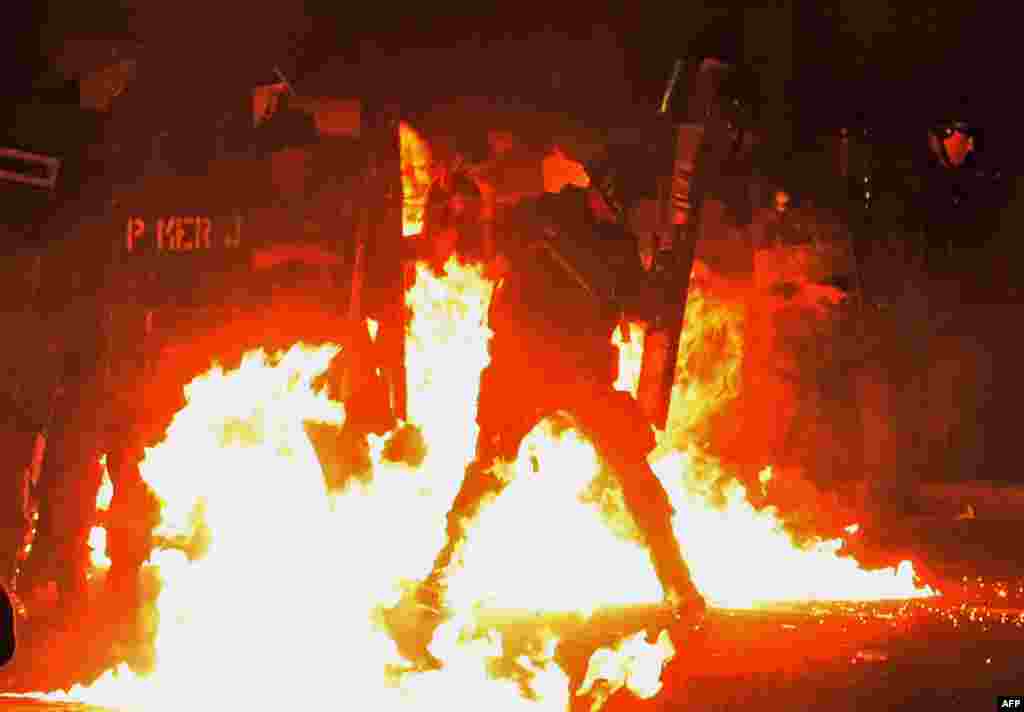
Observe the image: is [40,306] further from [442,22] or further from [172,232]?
[442,22]

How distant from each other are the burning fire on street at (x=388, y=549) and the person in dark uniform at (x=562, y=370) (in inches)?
12.8

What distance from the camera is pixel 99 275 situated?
32.6 feet

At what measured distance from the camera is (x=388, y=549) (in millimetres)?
8156

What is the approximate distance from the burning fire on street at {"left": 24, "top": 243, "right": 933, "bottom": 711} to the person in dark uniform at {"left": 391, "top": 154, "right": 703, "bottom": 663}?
325 mm

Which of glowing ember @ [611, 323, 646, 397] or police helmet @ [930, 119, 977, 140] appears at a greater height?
police helmet @ [930, 119, 977, 140]

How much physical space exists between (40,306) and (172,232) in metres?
1.12

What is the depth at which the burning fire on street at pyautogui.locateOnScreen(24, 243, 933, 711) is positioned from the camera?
7031 mm

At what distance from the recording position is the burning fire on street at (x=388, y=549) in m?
7.03

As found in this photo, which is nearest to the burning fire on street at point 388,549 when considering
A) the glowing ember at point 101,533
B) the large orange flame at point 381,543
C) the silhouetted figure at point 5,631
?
the large orange flame at point 381,543

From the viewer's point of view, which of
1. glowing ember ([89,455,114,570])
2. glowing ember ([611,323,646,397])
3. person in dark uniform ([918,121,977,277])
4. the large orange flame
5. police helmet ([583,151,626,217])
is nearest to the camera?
the large orange flame

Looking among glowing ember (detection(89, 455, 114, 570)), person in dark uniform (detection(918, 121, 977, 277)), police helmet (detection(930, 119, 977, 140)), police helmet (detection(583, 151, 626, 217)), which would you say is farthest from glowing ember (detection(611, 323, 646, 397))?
glowing ember (detection(89, 455, 114, 570))

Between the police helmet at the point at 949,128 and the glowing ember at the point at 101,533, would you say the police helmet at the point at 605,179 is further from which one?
the glowing ember at the point at 101,533

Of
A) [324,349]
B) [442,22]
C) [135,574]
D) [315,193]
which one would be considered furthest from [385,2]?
[135,574]

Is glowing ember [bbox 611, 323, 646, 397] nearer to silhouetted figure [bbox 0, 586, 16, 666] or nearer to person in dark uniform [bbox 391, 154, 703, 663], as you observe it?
person in dark uniform [bbox 391, 154, 703, 663]
